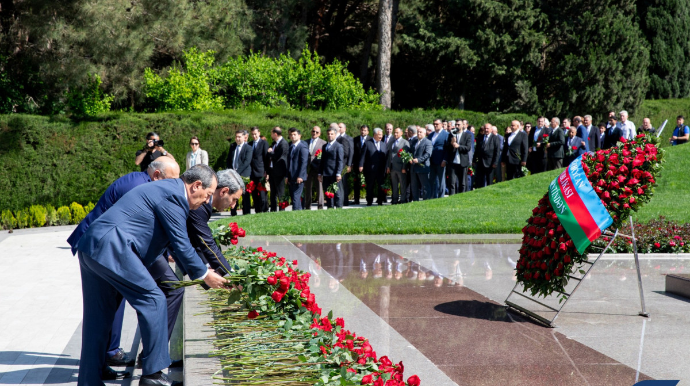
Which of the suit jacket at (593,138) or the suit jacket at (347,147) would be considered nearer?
the suit jacket at (347,147)

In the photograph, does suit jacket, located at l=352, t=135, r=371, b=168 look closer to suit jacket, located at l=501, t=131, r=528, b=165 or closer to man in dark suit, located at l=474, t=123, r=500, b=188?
man in dark suit, located at l=474, t=123, r=500, b=188

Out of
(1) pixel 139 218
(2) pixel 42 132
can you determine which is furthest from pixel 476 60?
(1) pixel 139 218

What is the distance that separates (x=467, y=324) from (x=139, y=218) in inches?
129

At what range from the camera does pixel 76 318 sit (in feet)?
24.6

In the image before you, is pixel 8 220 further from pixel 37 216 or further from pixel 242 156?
pixel 242 156

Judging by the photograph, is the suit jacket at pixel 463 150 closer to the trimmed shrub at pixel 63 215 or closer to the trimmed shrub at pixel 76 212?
the trimmed shrub at pixel 76 212

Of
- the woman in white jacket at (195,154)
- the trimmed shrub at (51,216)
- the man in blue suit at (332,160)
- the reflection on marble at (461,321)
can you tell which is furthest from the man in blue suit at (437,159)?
the trimmed shrub at (51,216)

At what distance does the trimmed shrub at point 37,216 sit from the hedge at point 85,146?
0.54 metres

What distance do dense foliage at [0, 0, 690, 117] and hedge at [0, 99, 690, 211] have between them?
302cm

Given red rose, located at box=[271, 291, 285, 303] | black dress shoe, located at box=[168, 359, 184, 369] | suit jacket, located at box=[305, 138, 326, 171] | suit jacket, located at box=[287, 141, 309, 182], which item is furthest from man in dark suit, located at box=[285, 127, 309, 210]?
red rose, located at box=[271, 291, 285, 303]

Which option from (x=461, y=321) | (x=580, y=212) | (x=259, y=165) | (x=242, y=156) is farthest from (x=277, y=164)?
(x=580, y=212)

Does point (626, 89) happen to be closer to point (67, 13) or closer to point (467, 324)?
point (67, 13)

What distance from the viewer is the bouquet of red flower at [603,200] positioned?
6.12m

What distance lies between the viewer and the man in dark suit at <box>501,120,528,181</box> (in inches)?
752
